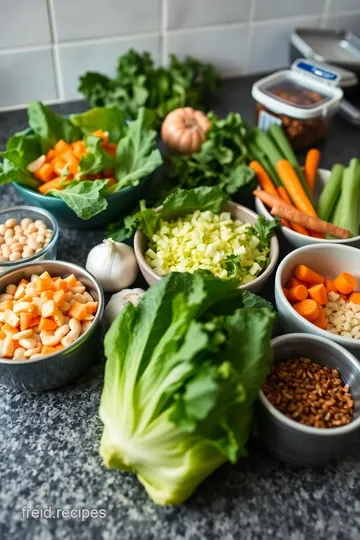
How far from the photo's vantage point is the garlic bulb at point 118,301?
0.97 metres

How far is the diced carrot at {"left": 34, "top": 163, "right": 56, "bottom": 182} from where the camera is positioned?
3.69 ft

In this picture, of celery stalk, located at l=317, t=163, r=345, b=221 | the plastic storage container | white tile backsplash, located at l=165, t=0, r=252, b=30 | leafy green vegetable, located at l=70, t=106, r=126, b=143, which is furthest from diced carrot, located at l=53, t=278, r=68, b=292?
white tile backsplash, located at l=165, t=0, r=252, b=30

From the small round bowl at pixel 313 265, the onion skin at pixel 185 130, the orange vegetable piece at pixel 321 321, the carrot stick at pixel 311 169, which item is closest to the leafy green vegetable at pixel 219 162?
the onion skin at pixel 185 130

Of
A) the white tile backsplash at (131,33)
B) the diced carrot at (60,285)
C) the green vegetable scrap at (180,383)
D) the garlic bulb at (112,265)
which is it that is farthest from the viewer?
the white tile backsplash at (131,33)

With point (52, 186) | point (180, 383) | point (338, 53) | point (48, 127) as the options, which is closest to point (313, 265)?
point (180, 383)

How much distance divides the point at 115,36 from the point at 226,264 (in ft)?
2.57

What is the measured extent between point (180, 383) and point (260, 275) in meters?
0.34

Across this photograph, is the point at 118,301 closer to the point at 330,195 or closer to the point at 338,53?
the point at 330,195

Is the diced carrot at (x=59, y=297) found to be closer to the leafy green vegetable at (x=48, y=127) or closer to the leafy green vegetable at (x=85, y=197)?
the leafy green vegetable at (x=85, y=197)

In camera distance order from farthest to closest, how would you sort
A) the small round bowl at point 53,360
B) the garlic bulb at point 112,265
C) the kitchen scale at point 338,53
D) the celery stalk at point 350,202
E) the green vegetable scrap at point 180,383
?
the kitchen scale at point 338,53, the celery stalk at point 350,202, the garlic bulb at point 112,265, the small round bowl at point 53,360, the green vegetable scrap at point 180,383

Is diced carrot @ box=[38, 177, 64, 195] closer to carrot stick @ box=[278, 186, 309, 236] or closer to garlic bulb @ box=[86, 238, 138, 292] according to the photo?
garlic bulb @ box=[86, 238, 138, 292]

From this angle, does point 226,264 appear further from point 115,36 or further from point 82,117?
point 115,36

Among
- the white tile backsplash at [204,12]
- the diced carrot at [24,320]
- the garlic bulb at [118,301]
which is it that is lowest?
the garlic bulb at [118,301]

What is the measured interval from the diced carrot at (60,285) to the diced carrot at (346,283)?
483mm
